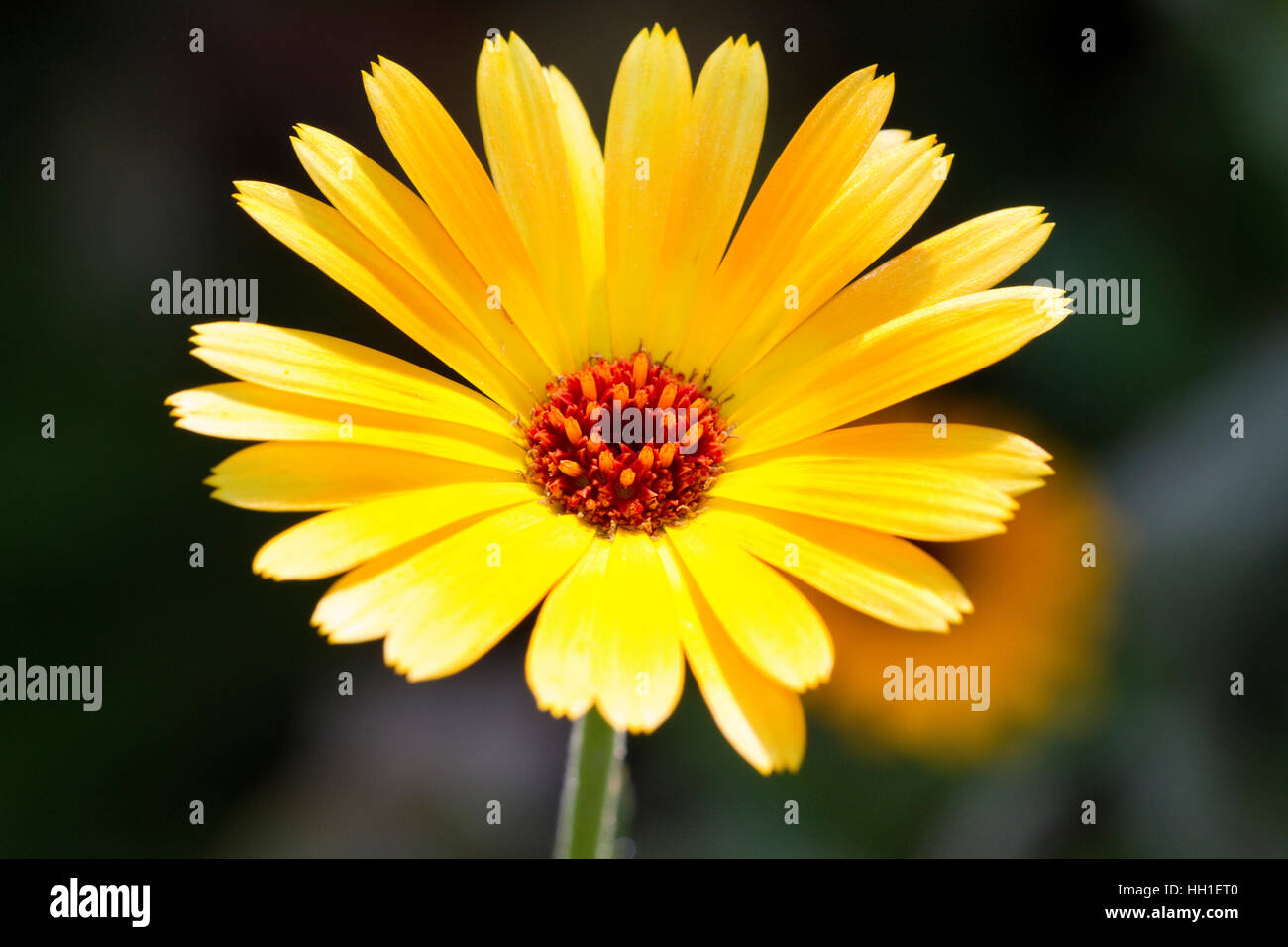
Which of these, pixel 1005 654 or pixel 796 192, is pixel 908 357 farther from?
pixel 1005 654

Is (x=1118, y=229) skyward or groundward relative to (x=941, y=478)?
skyward

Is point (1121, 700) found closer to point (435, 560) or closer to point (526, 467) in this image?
point (526, 467)

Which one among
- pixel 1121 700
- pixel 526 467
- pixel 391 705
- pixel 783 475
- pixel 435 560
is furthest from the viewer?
pixel 391 705

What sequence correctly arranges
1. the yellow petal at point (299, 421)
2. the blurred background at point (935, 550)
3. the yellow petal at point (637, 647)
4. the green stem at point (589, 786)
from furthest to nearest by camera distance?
1. the blurred background at point (935, 550)
2. the green stem at point (589, 786)
3. the yellow petal at point (299, 421)
4. the yellow petal at point (637, 647)

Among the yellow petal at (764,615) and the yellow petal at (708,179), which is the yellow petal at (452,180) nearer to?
the yellow petal at (708,179)

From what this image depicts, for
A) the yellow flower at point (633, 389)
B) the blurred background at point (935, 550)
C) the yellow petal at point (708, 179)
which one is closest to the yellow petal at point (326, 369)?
the yellow flower at point (633, 389)

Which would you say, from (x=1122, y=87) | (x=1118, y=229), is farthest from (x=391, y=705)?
(x=1122, y=87)

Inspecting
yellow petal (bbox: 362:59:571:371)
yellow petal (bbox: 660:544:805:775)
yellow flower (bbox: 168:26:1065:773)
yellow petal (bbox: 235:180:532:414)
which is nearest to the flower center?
yellow flower (bbox: 168:26:1065:773)
